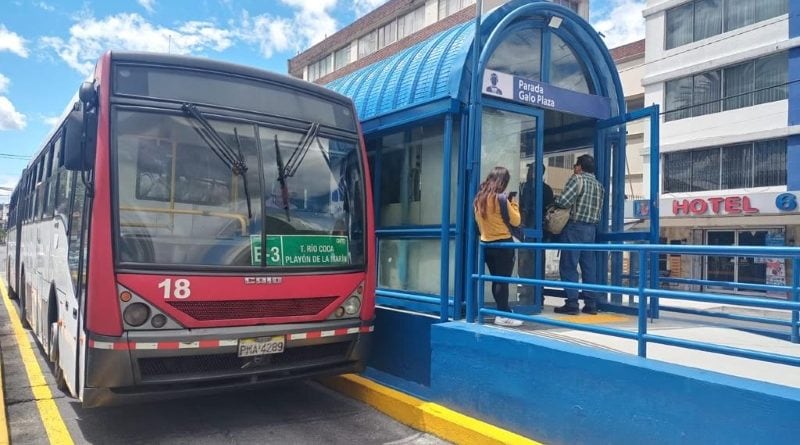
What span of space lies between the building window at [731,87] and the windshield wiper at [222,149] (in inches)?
754

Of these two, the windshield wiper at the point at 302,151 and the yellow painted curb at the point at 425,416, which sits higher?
the windshield wiper at the point at 302,151

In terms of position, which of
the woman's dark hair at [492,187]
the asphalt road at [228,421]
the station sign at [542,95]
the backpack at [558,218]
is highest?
the station sign at [542,95]

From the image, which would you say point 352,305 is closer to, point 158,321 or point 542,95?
point 158,321

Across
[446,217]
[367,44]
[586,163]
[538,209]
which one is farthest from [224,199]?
[367,44]

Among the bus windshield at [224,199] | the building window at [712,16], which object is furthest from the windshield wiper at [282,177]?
the building window at [712,16]

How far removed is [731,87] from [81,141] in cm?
2411

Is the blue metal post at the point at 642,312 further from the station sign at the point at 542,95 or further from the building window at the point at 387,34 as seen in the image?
the building window at the point at 387,34

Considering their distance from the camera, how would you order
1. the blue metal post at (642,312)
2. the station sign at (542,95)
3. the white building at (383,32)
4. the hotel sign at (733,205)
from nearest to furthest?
the blue metal post at (642,312) < the station sign at (542,95) < the hotel sign at (733,205) < the white building at (383,32)

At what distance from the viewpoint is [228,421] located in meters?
5.36

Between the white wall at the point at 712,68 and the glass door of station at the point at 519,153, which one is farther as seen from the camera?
the white wall at the point at 712,68

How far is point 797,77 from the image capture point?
819 inches

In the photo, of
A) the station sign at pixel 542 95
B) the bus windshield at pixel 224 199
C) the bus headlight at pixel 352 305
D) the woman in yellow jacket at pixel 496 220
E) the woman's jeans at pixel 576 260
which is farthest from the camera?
the woman's jeans at pixel 576 260

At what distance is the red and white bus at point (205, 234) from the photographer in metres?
4.36

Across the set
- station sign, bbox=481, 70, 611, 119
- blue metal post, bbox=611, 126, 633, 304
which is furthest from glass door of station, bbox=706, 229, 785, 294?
station sign, bbox=481, 70, 611, 119
